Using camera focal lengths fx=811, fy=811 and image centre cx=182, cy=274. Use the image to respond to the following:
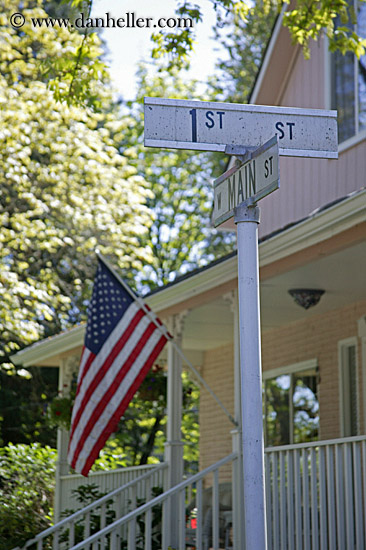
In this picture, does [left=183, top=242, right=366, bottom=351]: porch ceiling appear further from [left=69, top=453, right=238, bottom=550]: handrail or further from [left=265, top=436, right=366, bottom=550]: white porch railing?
[left=69, top=453, right=238, bottom=550]: handrail

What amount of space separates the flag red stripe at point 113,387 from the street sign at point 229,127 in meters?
4.57

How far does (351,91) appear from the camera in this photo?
1064 centimetres

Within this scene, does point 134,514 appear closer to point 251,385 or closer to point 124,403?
point 124,403

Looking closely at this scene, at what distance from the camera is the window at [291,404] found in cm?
1116

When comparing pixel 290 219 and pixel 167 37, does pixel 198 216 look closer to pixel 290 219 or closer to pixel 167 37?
pixel 290 219

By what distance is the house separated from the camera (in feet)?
23.5

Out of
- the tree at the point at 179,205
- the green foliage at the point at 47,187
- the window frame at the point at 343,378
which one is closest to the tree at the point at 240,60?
the tree at the point at 179,205

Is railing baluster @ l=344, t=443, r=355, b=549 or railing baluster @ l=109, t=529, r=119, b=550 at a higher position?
railing baluster @ l=344, t=443, r=355, b=549

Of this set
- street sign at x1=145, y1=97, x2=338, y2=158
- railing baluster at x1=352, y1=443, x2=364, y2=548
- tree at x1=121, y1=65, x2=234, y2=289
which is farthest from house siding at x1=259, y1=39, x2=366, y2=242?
tree at x1=121, y1=65, x2=234, y2=289

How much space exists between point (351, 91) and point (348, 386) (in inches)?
151

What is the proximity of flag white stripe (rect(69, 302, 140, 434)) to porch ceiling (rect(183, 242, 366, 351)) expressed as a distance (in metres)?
1.17

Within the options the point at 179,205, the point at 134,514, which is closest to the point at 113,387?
the point at 134,514

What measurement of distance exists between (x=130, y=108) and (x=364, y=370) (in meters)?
21.9

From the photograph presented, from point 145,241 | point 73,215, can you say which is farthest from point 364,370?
point 145,241
